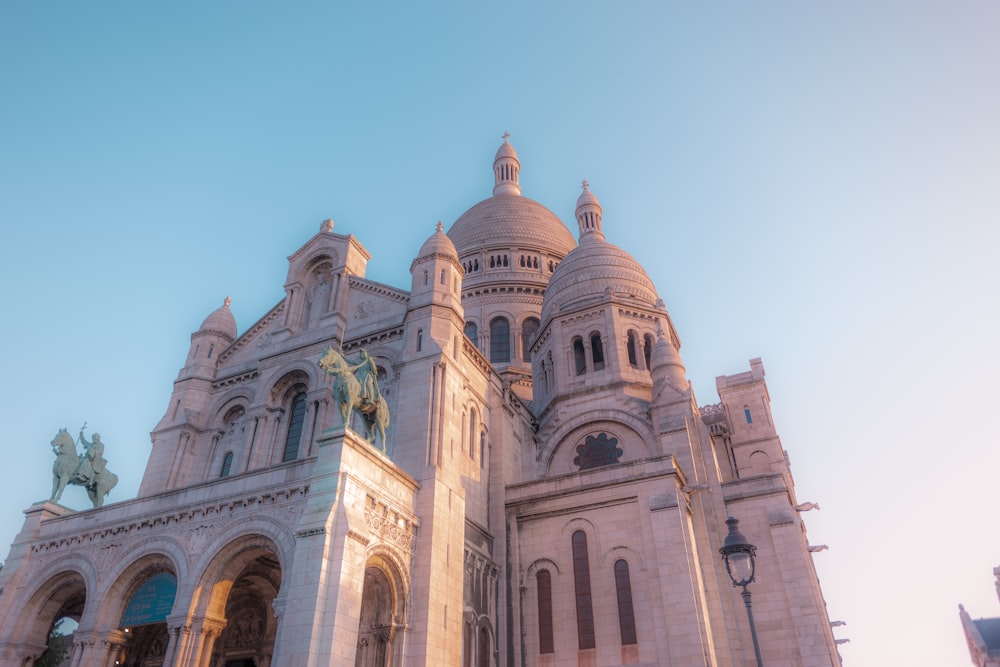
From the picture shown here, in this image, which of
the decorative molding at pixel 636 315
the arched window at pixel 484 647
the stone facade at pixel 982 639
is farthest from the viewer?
A: the stone facade at pixel 982 639

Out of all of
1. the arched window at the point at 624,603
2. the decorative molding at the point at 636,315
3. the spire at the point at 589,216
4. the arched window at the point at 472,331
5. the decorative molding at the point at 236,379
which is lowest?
the arched window at the point at 624,603

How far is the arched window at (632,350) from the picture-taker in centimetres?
3634

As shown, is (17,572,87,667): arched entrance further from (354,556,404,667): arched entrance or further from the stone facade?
the stone facade

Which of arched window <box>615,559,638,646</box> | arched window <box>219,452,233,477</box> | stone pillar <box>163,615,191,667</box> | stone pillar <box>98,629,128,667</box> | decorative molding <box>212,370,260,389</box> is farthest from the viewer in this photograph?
decorative molding <box>212,370,260,389</box>

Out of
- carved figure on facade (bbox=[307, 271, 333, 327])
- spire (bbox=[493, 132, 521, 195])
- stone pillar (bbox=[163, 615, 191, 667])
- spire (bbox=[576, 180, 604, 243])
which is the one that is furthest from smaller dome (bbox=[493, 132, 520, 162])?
stone pillar (bbox=[163, 615, 191, 667])

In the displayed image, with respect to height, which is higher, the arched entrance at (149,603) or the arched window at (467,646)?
the arched entrance at (149,603)

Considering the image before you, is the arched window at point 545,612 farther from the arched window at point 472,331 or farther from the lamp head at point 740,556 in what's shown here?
the arched window at point 472,331

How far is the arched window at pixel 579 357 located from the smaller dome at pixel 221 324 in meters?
17.9

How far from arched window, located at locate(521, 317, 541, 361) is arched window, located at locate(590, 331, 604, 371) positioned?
362 inches

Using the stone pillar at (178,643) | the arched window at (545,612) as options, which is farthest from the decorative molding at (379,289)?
the stone pillar at (178,643)

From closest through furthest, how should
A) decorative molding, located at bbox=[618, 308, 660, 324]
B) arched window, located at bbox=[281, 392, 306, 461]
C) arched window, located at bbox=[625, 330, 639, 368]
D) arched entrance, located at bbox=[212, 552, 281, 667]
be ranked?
1. arched entrance, located at bbox=[212, 552, 281, 667]
2. arched window, located at bbox=[281, 392, 306, 461]
3. arched window, located at bbox=[625, 330, 639, 368]
4. decorative molding, located at bbox=[618, 308, 660, 324]

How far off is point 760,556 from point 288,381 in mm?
21394

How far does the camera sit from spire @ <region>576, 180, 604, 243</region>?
161 ft

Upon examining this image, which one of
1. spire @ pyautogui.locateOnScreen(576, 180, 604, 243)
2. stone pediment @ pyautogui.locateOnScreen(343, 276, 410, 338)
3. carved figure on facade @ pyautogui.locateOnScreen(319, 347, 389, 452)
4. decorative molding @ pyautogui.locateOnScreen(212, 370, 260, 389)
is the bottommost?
carved figure on facade @ pyautogui.locateOnScreen(319, 347, 389, 452)
